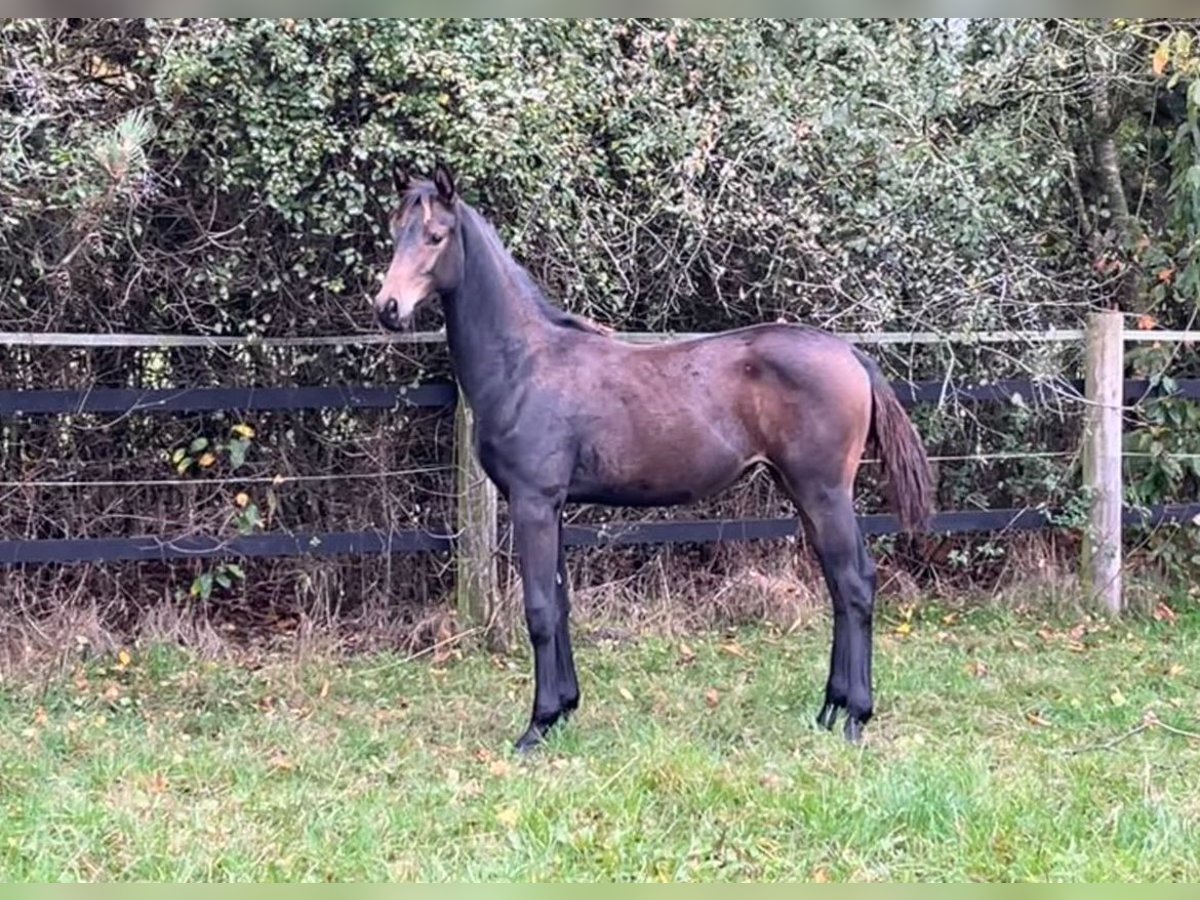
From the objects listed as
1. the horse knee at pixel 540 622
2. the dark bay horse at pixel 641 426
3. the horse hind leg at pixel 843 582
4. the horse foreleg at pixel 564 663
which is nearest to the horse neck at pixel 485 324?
the dark bay horse at pixel 641 426

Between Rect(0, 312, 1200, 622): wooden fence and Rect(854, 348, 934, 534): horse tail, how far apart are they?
5.21 ft

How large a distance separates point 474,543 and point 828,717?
6.71 ft

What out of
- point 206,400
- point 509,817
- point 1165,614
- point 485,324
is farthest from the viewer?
point 1165,614

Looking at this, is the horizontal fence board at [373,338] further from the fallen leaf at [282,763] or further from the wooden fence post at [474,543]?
the fallen leaf at [282,763]

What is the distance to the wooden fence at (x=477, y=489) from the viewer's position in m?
5.43

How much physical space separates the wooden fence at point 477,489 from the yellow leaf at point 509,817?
2.46m

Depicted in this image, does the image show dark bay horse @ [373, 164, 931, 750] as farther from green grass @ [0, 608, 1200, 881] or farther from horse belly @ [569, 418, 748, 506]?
green grass @ [0, 608, 1200, 881]

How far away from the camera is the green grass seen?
3154 mm

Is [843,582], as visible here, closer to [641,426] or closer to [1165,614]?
[641,426]

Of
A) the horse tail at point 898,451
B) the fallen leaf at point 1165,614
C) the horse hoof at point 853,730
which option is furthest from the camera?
the fallen leaf at point 1165,614

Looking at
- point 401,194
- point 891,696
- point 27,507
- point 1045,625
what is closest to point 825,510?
point 891,696

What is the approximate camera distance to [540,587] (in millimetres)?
4422

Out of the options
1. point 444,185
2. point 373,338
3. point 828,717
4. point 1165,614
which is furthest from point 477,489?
point 1165,614

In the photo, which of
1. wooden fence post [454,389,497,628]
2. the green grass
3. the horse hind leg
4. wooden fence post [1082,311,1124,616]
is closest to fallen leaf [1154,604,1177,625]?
wooden fence post [1082,311,1124,616]
